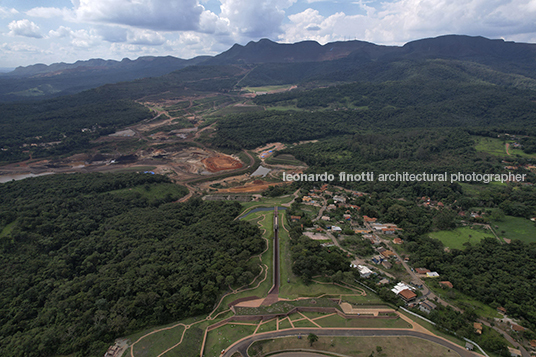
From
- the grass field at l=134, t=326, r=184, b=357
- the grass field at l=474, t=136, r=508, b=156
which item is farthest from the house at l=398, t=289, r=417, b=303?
the grass field at l=474, t=136, r=508, b=156

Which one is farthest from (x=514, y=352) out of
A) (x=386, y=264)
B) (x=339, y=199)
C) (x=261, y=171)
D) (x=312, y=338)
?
(x=261, y=171)

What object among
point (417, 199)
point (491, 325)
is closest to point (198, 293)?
point (491, 325)

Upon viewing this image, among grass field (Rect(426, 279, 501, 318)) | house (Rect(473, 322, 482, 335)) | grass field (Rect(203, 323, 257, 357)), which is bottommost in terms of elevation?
grass field (Rect(203, 323, 257, 357))

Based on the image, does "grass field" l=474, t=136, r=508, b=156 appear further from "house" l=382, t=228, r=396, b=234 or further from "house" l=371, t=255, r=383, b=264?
"house" l=371, t=255, r=383, b=264

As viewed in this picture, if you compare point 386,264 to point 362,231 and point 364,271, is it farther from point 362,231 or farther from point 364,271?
point 362,231

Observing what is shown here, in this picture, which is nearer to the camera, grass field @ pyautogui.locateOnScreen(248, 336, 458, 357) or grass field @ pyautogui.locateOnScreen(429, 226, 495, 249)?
grass field @ pyautogui.locateOnScreen(248, 336, 458, 357)

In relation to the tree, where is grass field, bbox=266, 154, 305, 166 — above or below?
below
